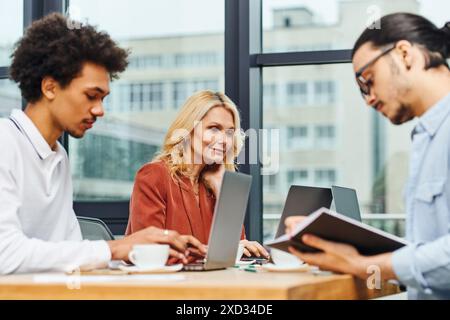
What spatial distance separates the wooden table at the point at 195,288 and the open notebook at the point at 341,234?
8cm

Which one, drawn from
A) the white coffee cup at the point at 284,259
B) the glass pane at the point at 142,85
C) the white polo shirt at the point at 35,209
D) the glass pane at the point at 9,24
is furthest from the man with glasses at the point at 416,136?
the glass pane at the point at 9,24

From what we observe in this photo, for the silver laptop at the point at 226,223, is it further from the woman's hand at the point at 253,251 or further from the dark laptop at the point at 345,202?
the woman's hand at the point at 253,251

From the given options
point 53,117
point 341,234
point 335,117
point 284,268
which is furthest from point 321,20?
point 341,234

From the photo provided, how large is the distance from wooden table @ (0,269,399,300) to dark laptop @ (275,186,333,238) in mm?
428

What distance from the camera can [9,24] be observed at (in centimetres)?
383

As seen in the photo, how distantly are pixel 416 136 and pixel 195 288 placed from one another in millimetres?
655

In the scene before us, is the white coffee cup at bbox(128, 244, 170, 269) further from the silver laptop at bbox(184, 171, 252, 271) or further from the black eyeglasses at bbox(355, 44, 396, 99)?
the black eyeglasses at bbox(355, 44, 396, 99)

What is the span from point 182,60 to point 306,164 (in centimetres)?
101

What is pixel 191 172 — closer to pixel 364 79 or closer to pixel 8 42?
pixel 364 79

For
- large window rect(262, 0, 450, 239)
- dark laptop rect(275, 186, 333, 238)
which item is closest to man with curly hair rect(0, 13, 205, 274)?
dark laptop rect(275, 186, 333, 238)

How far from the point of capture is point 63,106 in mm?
1956

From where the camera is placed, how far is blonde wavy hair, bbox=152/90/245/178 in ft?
8.86

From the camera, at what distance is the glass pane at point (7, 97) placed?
3834 mm
